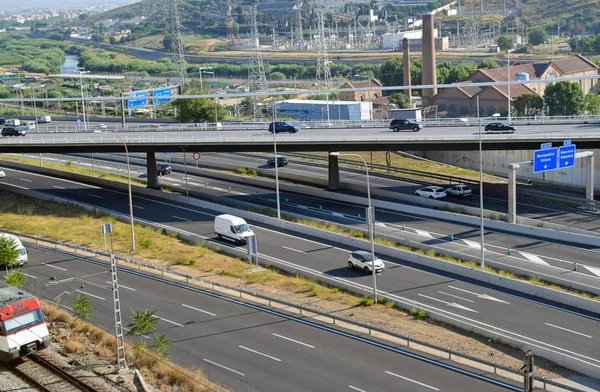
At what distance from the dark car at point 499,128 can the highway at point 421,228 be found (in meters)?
6.33

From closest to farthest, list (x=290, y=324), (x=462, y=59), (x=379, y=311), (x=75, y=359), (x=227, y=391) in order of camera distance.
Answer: (x=227, y=391)
(x=75, y=359)
(x=290, y=324)
(x=379, y=311)
(x=462, y=59)

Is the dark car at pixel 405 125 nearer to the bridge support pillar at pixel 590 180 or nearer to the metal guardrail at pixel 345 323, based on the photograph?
the bridge support pillar at pixel 590 180

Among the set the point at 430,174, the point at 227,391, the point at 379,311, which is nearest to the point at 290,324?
the point at 379,311

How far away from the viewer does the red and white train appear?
25.6 metres

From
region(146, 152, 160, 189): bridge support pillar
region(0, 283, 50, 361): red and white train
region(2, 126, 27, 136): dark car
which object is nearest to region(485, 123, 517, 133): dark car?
region(146, 152, 160, 189): bridge support pillar

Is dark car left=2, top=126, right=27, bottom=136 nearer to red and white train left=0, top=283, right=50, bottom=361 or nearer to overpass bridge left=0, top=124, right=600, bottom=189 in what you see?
overpass bridge left=0, top=124, right=600, bottom=189

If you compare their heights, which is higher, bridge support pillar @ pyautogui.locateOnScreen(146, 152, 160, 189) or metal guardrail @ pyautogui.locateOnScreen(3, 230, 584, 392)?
bridge support pillar @ pyautogui.locateOnScreen(146, 152, 160, 189)

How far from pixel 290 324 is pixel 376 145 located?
25.0m

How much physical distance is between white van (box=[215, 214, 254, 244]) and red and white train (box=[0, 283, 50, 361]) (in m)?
18.0

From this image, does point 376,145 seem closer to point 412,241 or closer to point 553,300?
point 412,241

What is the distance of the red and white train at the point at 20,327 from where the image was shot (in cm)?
2559

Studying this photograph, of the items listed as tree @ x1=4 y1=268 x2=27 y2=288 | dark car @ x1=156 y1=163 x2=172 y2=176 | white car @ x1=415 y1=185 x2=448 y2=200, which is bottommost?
white car @ x1=415 y1=185 x2=448 y2=200

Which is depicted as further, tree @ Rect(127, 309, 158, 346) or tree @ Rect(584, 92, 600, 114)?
tree @ Rect(584, 92, 600, 114)

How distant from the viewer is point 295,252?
41.9m
